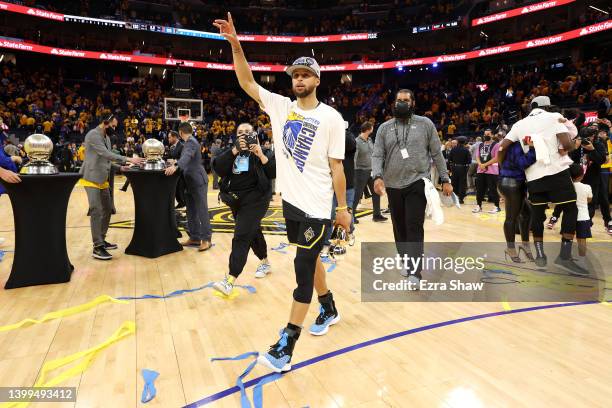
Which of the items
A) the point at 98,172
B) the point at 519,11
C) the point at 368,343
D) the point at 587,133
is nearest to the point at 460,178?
the point at 587,133

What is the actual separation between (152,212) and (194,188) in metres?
0.62

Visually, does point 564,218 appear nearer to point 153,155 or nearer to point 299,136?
point 299,136

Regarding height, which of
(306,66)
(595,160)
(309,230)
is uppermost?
(306,66)

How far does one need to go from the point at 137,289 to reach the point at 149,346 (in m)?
1.34

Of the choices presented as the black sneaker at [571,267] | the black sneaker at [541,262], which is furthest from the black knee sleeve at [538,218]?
the black sneaker at [571,267]

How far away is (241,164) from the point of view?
151 inches

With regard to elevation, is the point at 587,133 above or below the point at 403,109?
below

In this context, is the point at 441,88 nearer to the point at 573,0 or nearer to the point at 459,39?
the point at 459,39

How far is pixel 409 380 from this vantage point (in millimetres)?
2287

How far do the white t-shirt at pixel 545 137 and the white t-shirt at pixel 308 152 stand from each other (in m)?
2.53

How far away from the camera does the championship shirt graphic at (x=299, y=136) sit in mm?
2438

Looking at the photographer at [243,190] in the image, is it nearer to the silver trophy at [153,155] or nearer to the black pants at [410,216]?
the black pants at [410,216]

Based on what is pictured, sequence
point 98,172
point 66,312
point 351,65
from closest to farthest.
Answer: point 66,312 < point 98,172 < point 351,65

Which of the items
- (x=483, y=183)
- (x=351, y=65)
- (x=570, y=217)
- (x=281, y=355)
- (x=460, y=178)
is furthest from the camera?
(x=351, y=65)
